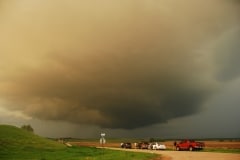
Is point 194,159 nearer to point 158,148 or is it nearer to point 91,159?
point 91,159

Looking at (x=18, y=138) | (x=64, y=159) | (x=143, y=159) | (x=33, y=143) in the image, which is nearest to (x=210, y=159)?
(x=143, y=159)

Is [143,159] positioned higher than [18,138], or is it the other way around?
[18,138]

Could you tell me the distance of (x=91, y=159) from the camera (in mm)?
35562

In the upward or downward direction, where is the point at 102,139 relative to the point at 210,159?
upward

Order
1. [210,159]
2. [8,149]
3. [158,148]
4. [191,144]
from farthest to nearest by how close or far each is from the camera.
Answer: [158,148]
[191,144]
[8,149]
[210,159]

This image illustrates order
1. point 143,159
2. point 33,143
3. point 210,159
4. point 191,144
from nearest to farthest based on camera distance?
1. point 210,159
2. point 143,159
3. point 191,144
4. point 33,143

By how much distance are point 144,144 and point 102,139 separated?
135ft

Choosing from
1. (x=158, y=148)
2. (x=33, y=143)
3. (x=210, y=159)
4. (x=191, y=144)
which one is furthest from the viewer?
(x=158, y=148)

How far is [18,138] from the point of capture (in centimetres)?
6512

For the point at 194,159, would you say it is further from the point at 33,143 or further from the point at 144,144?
the point at 144,144

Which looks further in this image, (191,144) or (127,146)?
(127,146)

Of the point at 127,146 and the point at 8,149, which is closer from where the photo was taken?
the point at 8,149

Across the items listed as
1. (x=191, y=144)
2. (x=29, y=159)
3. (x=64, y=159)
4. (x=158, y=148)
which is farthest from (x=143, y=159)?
(x=158, y=148)

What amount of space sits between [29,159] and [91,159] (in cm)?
699
